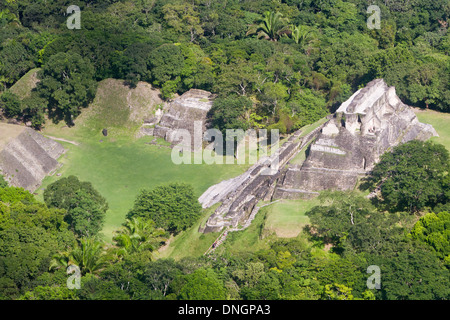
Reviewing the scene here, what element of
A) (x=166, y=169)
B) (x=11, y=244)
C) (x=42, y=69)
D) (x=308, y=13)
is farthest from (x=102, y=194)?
(x=308, y=13)

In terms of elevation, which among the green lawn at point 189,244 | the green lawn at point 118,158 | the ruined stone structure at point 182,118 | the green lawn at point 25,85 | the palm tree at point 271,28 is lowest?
the green lawn at point 189,244

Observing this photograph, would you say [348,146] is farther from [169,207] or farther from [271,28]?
[271,28]

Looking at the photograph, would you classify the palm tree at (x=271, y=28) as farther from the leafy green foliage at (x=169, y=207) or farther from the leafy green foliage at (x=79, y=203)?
the leafy green foliage at (x=79, y=203)

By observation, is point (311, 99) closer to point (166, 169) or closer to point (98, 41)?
point (166, 169)

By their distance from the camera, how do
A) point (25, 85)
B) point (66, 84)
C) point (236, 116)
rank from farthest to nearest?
1. point (25, 85)
2. point (66, 84)
3. point (236, 116)
